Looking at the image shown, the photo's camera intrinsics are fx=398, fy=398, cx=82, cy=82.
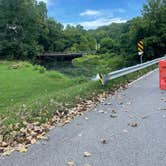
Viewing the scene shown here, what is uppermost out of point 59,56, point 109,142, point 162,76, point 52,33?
point 52,33

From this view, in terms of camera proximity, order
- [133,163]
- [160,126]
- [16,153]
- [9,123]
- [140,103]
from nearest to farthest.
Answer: [133,163] → [16,153] → [160,126] → [9,123] → [140,103]

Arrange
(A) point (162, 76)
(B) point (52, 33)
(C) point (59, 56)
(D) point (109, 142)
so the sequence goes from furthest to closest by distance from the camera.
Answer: (B) point (52, 33) → (C) point (59, 56) → (A) point (162, 76) → (D) point (109, 142)

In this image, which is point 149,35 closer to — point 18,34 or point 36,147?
point 18,34

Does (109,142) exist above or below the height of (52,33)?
below

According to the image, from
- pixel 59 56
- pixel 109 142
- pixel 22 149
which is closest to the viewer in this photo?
pixel 22 149

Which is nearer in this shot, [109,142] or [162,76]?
[109,142]

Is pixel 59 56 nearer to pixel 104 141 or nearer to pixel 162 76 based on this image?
pixel 162 76

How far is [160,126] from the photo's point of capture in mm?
7883

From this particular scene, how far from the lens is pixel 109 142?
22.3 ft

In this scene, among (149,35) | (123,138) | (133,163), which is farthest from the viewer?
(149,35)

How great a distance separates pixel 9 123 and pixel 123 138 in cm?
272

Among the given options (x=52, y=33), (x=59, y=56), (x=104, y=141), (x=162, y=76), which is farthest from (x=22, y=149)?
(x=52, y=33)

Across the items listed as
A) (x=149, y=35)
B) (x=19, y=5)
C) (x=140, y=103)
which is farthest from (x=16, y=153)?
(x=19, y=5)

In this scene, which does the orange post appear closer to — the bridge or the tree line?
the tree line
